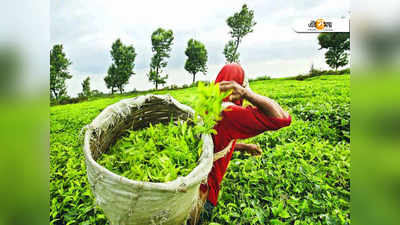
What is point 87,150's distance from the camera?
18.3 inches

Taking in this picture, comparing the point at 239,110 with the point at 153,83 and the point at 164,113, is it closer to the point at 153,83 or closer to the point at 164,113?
the point at 164,113

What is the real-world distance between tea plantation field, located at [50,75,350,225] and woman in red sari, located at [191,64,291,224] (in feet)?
0.39

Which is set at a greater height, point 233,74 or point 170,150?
point 233,74

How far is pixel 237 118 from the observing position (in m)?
0.61

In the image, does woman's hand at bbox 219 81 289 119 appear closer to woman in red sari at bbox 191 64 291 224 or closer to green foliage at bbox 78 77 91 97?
woman in red sari at bbox 191 64 291 224

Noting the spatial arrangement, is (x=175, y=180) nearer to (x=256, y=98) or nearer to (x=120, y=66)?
(x=256, y=98)

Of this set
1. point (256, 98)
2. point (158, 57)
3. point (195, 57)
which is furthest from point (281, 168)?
point (158, 57)

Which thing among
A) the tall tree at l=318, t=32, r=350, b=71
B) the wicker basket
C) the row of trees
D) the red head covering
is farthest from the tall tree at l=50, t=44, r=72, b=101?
the tall tree at l=318, t=32, r=350, b=71

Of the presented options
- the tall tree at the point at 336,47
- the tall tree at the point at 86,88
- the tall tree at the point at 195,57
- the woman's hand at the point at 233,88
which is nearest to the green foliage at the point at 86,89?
the tall tree at the point at 86,88

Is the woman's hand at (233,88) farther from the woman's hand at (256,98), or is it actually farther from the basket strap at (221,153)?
the basket strap at (221,153)

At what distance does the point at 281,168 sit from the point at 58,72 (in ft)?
4.11
